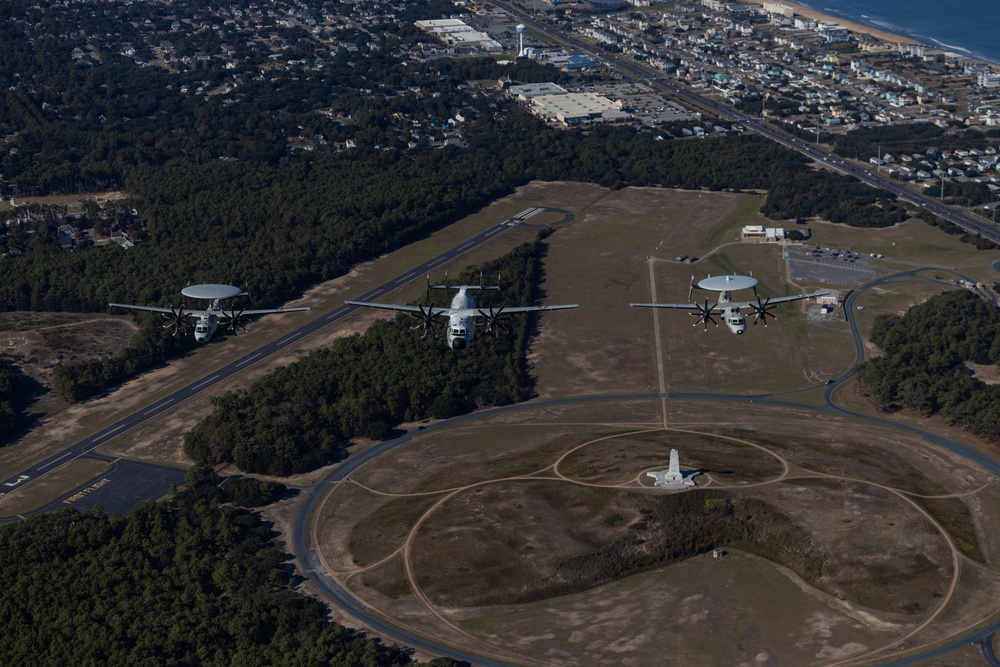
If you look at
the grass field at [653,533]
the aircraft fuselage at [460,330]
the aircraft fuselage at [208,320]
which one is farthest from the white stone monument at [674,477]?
the aircraft fuselage at [208,320]

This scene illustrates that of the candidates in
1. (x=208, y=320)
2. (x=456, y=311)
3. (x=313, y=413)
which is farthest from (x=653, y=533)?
(x=208, y=320)

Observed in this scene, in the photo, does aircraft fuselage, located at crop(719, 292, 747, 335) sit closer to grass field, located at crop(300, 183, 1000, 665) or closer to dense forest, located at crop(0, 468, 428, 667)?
grass field, located at crop(300, 183, 1000, 665)

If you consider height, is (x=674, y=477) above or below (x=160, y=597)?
above

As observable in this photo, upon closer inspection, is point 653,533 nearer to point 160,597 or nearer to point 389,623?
point 389,623

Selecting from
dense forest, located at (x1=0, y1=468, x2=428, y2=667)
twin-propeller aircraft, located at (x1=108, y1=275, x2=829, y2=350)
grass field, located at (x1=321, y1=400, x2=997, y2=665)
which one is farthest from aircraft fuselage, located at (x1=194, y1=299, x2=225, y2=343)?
grass field, located at (x1=321, y1=400, x2=997, y2=665)

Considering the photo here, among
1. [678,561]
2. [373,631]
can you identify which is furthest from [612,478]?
[373,631]

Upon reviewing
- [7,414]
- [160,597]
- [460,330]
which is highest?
[460,330]

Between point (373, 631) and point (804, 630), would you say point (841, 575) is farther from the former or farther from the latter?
point (373, 631)
